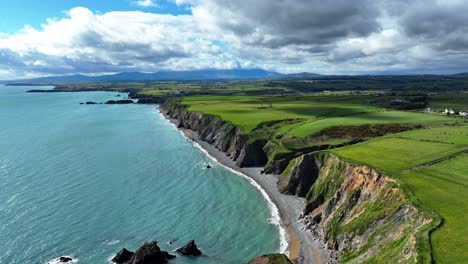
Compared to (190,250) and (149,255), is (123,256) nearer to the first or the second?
(149,255)

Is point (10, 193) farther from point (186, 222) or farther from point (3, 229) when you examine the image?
point (186, 222)

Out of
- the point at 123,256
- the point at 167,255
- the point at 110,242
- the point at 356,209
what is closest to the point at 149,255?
the point at 167,255

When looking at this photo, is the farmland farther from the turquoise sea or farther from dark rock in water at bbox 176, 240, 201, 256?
dark rock in water at bbox 176, 240, 201, 256

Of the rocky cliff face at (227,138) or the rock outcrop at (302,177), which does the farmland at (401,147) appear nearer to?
the rocky cliff face at (227,138)

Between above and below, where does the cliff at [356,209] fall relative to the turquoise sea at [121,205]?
above

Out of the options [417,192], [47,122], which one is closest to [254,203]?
[417,192]

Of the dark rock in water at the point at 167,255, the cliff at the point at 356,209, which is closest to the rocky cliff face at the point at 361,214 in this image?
the cliff at the point at 356,209

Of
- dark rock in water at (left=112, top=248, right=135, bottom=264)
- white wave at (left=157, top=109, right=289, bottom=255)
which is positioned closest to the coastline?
white wave at (left=157, top=109, right=289, bottom=255)
